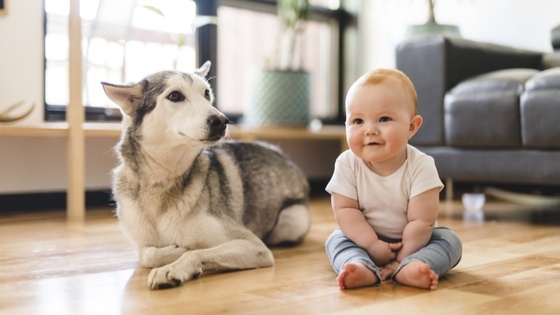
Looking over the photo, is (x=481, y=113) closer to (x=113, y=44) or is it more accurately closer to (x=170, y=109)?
(x=170, y=109)

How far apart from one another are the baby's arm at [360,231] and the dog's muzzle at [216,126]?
0.35 meters

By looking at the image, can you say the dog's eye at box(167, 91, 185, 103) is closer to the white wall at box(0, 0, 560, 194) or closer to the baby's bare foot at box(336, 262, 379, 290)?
the baby's bare foot at box(336, 262, 379, 290)

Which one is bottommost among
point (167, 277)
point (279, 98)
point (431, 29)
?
point (167, 277)

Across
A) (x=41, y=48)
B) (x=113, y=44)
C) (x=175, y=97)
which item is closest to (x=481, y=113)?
(x=175, y=97)

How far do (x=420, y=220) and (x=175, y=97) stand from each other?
0.75 m

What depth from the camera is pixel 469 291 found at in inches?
58.4

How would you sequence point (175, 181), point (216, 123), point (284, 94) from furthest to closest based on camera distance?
1. point (284, 94)
2. point (175, 181)
3. point (216, 123)

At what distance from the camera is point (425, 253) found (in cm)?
157

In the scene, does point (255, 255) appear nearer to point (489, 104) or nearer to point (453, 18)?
point (489, 104)

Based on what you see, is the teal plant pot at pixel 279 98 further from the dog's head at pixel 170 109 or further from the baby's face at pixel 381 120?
the baby's face at pixel 381 120

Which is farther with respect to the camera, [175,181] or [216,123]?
[175,181]

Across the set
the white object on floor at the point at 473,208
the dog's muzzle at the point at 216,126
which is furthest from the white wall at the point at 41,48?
the dog's muzzle at the point at 216,126

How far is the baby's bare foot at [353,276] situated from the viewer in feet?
4.88

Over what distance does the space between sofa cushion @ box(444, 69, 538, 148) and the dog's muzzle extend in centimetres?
146
